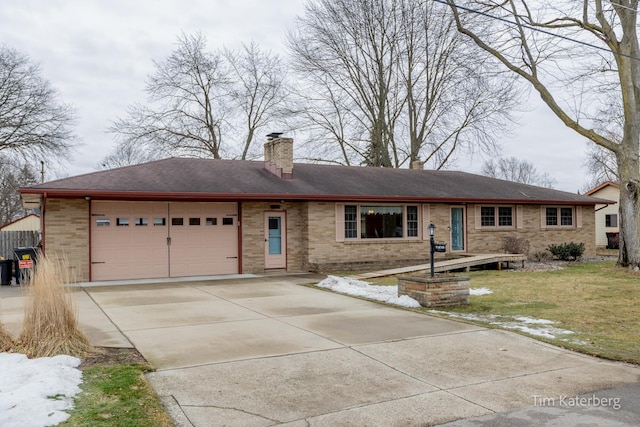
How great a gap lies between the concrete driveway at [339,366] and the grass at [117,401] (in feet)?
0.55

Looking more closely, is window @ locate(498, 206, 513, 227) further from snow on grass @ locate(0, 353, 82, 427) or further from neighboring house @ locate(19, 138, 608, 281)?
snow on grass @ locate(0, 353, 82, 427)

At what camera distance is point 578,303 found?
1030 cm

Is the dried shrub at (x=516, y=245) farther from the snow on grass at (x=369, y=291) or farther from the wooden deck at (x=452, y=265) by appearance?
the snow on grass at (x=369, y=291)

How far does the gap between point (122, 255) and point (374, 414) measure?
12.3m

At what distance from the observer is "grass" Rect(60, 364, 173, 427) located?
407 centimetres

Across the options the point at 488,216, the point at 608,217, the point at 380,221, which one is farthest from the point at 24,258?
the point at 608,217

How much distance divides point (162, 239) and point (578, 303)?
446 inches

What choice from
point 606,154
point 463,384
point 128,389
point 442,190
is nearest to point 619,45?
point 442,190

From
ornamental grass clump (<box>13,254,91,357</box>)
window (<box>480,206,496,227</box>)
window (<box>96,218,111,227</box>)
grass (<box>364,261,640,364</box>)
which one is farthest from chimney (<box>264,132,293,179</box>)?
ornamental grass clump (<box>13,254,91,357</box>)

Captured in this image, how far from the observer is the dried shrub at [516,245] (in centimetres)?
1972

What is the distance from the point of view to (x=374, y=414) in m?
4.39

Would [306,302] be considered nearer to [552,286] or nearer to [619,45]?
[552,286]

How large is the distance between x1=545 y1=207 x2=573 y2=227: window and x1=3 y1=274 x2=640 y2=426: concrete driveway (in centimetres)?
1527

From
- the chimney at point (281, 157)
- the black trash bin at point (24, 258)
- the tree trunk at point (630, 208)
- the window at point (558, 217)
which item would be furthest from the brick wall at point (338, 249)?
the black trash bin at point (24, 258)
